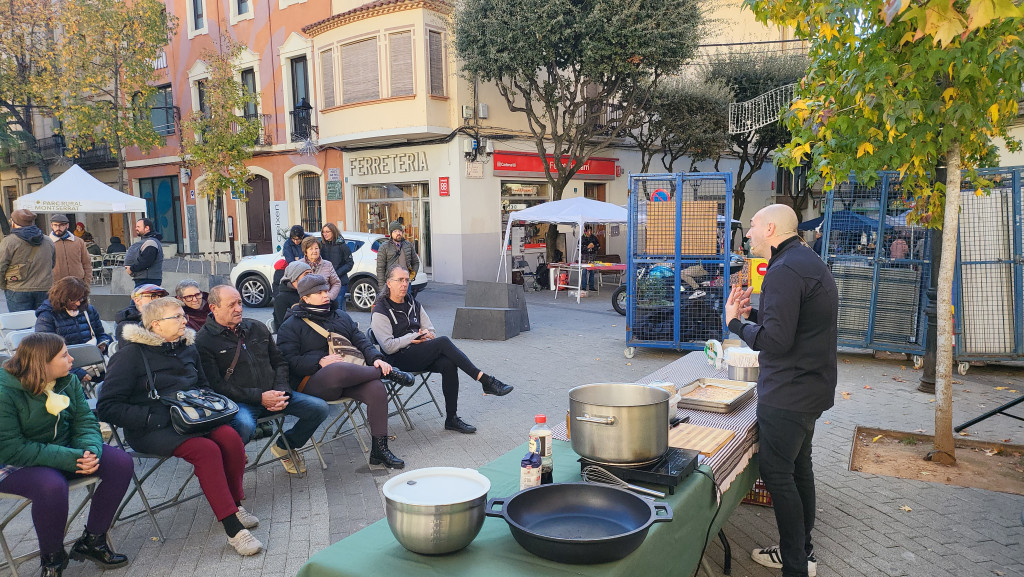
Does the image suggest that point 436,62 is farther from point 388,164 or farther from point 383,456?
point 383,456

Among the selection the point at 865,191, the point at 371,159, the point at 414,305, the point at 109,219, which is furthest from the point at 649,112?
the point at 109,219

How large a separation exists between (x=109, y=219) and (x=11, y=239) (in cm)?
2303

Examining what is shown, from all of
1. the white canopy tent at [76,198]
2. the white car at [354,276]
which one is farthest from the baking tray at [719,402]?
the white canopy tent at [76,198]

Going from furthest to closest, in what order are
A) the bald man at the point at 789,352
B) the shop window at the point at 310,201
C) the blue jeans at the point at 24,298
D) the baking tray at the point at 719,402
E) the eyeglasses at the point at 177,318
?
the shop window at the point at 310,201
the blue jeans at the point at 24,298
the eyeglasses at the point at 177,318
the baking tray at the point at 719,402
the bald man at the point at 789,352

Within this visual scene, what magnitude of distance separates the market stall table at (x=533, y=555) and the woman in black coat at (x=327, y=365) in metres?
2.13

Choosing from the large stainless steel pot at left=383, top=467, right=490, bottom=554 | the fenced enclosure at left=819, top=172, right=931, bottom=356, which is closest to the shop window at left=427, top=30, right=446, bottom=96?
the fenced enclosure at left=819, top=172, right=931, bottom=356

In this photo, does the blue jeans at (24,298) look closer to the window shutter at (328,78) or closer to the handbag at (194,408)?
the handbag at (194,408)

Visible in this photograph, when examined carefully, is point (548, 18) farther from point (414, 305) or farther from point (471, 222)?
point (414, 305)

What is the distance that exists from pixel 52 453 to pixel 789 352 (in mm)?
3622

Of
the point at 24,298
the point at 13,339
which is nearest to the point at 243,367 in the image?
the point at 13,339

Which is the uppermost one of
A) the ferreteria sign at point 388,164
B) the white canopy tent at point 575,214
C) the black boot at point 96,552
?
the ferreteria sign at point 388,164

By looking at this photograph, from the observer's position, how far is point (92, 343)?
5.57m

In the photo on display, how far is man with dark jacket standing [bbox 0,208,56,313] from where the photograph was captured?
7309 mm

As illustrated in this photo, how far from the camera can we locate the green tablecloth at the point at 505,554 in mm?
1999
